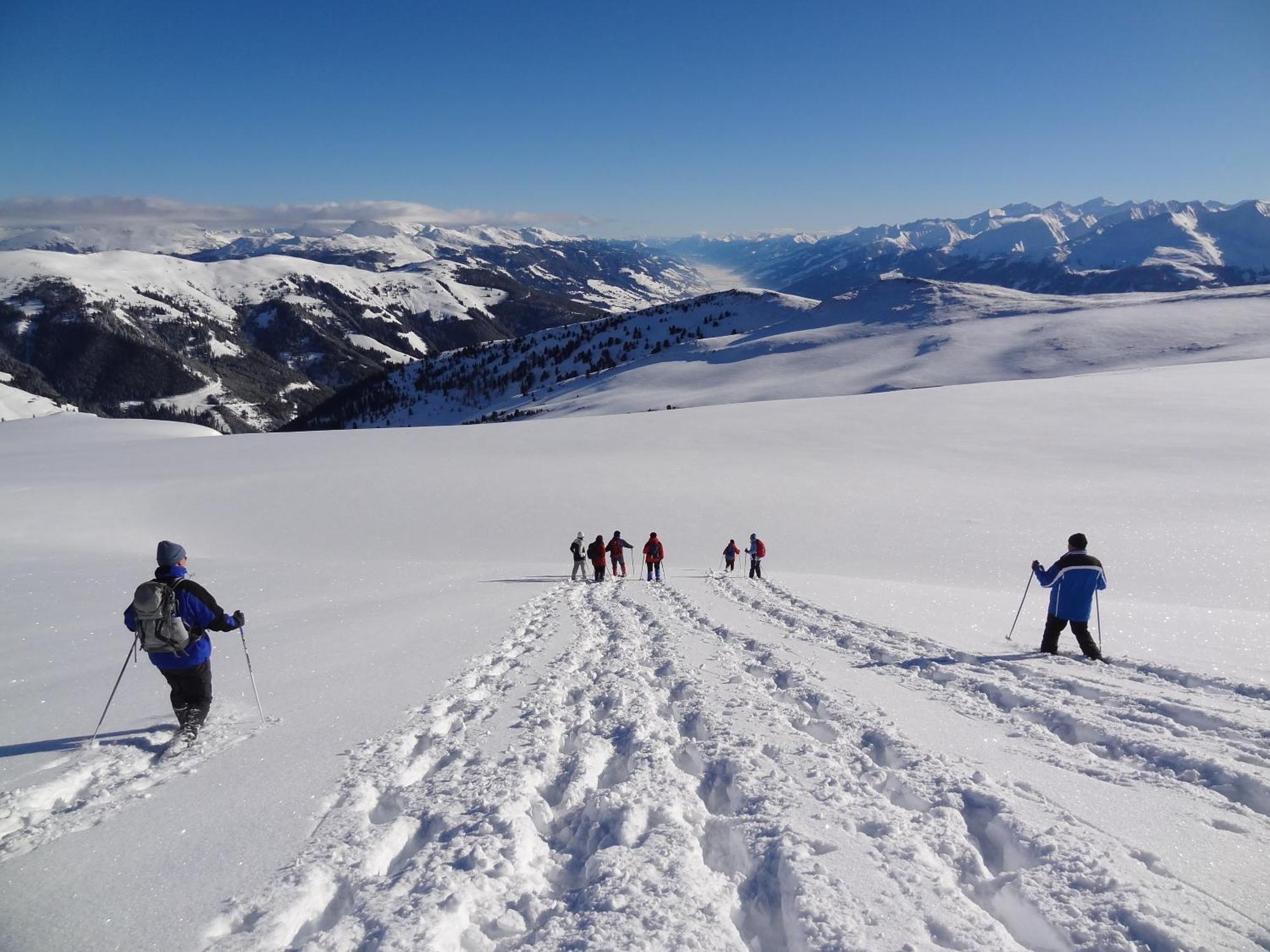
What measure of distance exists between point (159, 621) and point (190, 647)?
0.48 metres

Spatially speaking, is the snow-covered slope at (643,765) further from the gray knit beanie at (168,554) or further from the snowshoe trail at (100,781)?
the gray knit beanie at (168,554)

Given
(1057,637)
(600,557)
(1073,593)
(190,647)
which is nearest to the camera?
(190,647)

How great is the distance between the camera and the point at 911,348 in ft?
344

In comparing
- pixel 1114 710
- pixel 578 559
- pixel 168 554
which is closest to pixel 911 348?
pixel 578 559

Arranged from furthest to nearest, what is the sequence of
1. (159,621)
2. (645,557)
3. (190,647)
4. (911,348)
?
(911,348)
(645,557)
(190,647)
(159,621)

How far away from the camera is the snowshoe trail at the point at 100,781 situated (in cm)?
494

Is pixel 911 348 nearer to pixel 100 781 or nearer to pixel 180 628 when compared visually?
pixel 180 628

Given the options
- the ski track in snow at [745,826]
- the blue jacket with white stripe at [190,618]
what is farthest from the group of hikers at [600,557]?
the blue jacket with white stripe at [190,618]

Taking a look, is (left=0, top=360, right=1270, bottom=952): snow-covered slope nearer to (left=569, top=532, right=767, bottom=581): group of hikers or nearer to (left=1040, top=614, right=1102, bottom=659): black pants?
(left=1040, top=614, right=1102, bottom=659): black pants

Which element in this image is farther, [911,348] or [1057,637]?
[911,348]

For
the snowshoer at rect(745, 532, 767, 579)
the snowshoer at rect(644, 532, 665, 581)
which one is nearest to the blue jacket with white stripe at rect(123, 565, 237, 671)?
the snowshoer at rect(644, 532, 665, 581)

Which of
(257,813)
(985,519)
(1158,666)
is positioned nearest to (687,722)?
(257,813)

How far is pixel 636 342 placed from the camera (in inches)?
7554

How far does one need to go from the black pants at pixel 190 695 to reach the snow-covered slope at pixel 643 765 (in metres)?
0.39
